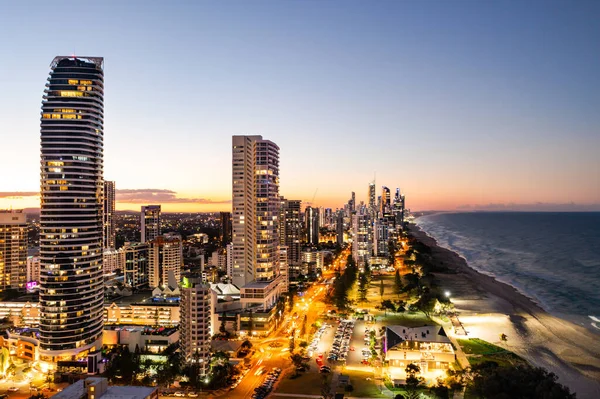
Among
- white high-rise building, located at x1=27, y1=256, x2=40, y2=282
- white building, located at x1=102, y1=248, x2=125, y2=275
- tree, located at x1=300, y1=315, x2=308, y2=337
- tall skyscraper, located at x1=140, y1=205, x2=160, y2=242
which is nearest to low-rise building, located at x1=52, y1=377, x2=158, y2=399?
tree, located at x1=300, y1=315, x2=308, y2=337

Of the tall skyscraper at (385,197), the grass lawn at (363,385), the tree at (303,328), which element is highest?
the tall skyscraper at (385,197)

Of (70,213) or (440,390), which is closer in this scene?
(440,390)

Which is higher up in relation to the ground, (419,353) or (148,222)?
(148,222)

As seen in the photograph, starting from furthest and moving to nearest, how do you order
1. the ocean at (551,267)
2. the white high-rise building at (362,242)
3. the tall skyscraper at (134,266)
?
1. the white high-rise building at (362,242)
2. the tall skyscraper at (134,266)
3. the ocean at (551,267)

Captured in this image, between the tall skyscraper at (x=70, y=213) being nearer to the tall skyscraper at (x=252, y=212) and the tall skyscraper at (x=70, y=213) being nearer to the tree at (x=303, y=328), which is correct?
the tree at (x=303, y=328)

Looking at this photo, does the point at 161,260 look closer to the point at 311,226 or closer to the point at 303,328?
the point at 303,328

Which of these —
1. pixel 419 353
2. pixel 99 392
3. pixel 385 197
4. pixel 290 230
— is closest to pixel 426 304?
pixel 419 353

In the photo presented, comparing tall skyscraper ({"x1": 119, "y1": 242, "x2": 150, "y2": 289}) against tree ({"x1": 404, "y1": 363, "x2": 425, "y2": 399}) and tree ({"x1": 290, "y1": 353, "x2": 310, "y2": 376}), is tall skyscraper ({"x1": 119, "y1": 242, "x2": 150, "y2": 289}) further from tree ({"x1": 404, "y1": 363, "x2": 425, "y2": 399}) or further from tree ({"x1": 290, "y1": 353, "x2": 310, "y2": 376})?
tree ({"x1": 404, "y1": 363, "x2": 425, "y2": 399})

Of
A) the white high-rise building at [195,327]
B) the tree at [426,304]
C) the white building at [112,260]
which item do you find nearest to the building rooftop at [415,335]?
the white high-rise building at [195,327]
